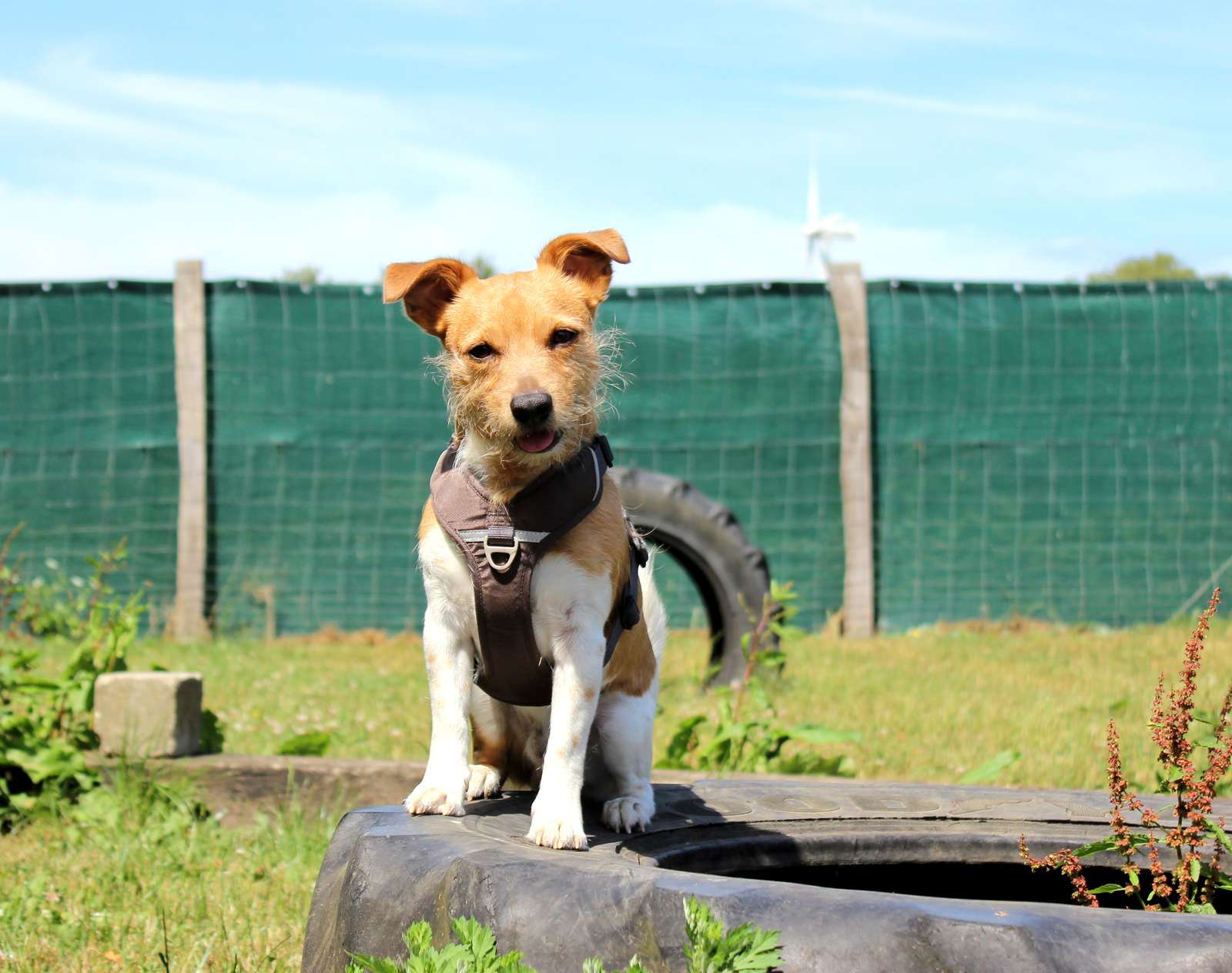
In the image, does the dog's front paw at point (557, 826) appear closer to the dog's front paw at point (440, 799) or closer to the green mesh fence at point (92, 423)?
the dog's front paw at point (440, 799)

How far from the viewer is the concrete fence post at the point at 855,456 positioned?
9500 millimetres

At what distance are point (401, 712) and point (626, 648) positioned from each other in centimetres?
354

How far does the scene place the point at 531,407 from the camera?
8.39 feet

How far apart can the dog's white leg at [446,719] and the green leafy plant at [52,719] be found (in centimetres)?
227

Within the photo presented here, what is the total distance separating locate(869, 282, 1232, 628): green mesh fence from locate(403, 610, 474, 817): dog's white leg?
726 cm

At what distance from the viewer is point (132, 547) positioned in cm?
943

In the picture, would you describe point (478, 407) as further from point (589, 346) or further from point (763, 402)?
point (763, 402)

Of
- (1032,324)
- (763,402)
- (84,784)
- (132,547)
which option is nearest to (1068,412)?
(1032,324)

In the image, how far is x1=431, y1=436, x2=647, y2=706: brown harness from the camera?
2.66 metres

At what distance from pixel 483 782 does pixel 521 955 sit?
109cm

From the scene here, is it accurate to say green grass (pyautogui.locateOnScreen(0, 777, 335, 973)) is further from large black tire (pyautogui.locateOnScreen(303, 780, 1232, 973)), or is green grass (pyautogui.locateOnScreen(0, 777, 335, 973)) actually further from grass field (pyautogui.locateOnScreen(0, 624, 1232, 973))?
large black tire (pyautogui.locateOnScreen(303, 780, 1232, 973))

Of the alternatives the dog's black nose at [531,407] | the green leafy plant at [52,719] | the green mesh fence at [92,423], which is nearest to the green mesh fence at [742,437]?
the green mesh fence at [92,423]

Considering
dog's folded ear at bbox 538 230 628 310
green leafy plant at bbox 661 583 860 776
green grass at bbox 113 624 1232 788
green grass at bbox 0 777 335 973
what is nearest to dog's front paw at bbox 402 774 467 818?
green grass at bbox 0 777 335 973

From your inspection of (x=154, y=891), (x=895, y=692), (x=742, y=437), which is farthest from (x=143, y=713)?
(x=742, y=437)
